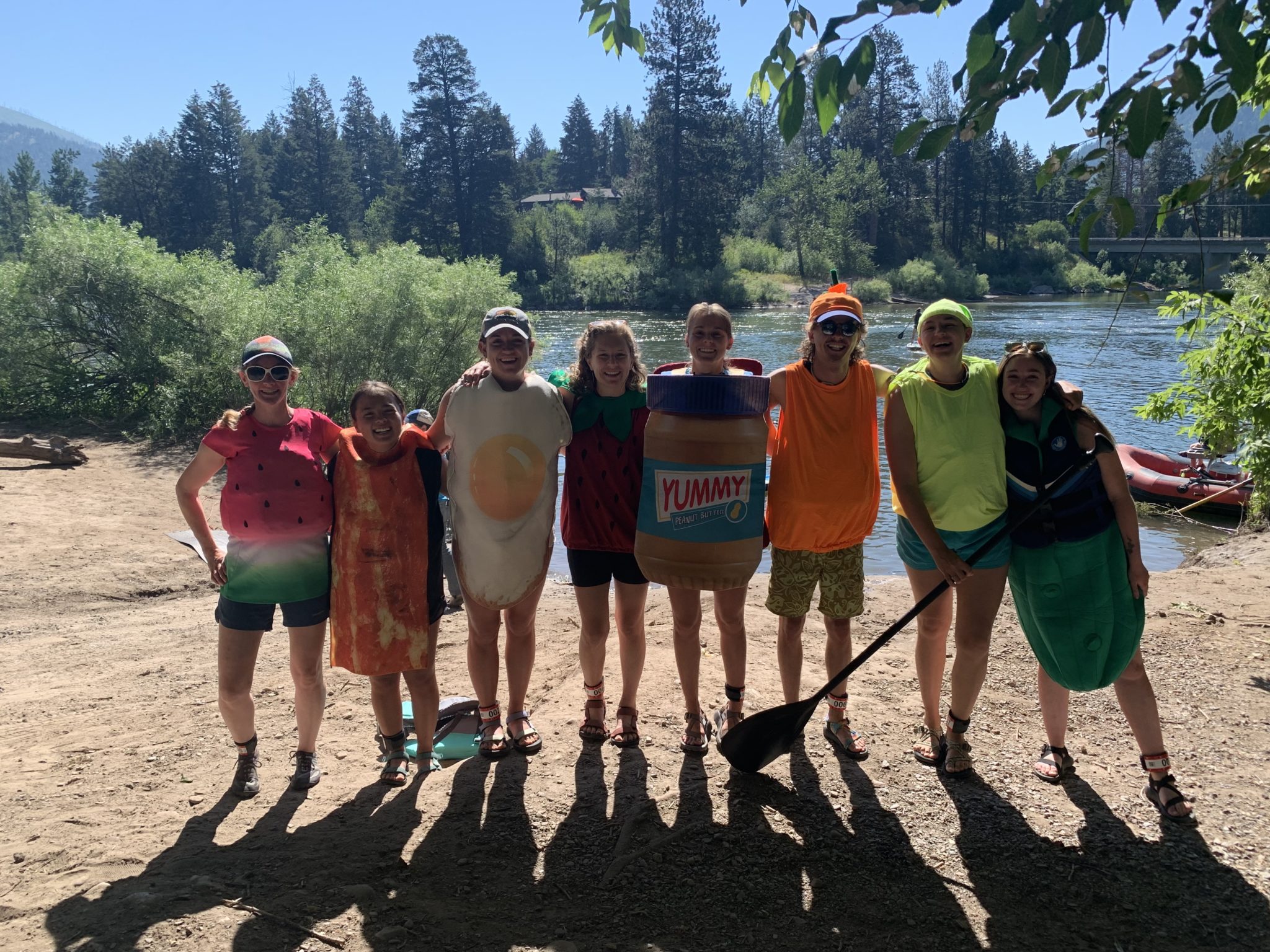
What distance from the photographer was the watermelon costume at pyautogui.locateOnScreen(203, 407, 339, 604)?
3.53 metres

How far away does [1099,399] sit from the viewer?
2220cm

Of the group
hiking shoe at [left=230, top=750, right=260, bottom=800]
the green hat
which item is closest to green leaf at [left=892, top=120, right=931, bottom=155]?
the green hat

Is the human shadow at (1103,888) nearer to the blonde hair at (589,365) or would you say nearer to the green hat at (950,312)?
the green hat at (950,312)

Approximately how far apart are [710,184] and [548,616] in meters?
56.0

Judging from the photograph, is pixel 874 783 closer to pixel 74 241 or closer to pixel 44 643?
pixel 44 643

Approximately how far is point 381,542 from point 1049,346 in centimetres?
3260

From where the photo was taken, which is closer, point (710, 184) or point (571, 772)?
point (571, 772)

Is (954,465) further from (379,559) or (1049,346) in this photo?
(1049,346)

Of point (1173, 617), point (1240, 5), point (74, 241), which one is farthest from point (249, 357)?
point (74, 241)

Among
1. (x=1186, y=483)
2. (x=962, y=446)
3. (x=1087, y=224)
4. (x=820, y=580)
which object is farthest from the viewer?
(x=1186, y=483)

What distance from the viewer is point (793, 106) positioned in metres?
2.35

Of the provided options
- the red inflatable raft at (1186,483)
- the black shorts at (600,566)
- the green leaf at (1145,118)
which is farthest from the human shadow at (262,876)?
the red inflatable raft at (1186,483)

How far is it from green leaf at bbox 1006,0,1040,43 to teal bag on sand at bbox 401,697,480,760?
3.62 m

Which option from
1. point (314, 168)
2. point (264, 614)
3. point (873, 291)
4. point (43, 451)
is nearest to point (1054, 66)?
point (264, 614)
